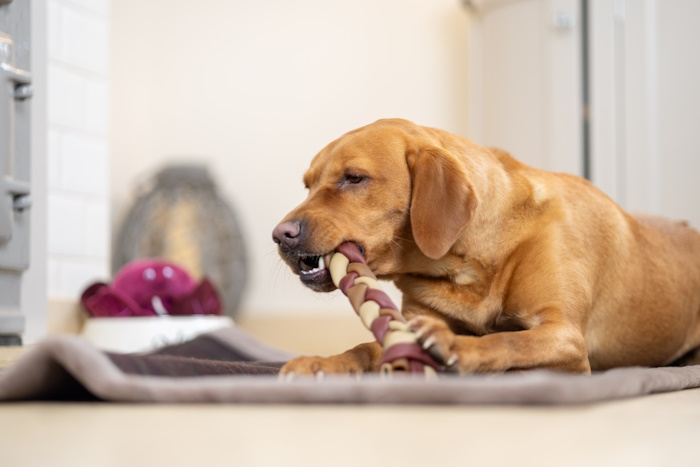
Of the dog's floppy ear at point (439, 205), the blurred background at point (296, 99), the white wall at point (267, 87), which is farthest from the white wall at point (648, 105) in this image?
the dog's floppy ear at point (439, 205)

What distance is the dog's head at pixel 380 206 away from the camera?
1.39 meters

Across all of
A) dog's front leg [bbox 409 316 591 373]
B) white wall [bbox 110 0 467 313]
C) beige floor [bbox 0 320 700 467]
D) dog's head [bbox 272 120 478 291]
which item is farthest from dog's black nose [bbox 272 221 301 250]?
white wall [bbox 110 0 467 313]

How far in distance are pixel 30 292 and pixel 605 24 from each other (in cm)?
259

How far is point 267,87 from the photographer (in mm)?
5035

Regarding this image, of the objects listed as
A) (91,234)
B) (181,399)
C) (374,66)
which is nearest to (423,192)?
(181,399)

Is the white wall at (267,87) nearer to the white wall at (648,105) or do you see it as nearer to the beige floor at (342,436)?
the white wall at (648,105)

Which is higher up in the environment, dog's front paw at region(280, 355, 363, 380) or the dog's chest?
the dog's chest

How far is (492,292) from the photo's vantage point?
5.06ft

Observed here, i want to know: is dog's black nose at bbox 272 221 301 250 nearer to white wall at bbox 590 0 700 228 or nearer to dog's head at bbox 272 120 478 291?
dog's head at bbox 272 120 478 291

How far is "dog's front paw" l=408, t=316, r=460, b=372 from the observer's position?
1039 mm

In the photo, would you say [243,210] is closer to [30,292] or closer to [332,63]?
[332,63]

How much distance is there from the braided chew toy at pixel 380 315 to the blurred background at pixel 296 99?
1342mm

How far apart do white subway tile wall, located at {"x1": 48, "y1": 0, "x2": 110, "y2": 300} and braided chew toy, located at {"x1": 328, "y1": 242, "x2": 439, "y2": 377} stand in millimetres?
1741

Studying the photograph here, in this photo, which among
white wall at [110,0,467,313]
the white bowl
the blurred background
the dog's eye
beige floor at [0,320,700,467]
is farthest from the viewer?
white wall at [110,0,467,313]
